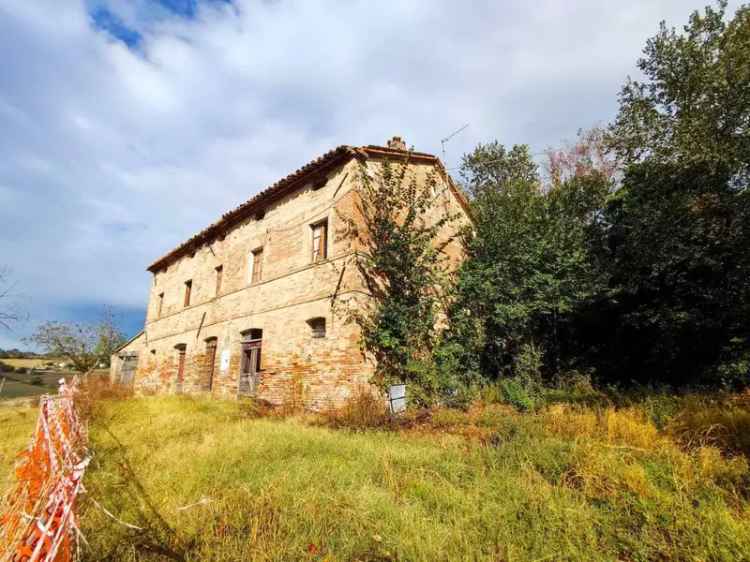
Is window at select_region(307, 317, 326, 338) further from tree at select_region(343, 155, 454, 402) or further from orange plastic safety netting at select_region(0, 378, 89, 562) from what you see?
orange plastic safety netting at select_region(0, 378, 89, 562)

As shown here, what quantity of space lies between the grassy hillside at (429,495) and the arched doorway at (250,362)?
4939mm

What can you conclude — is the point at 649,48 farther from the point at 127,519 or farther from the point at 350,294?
the point at 127,519

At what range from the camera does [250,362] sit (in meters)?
11.8

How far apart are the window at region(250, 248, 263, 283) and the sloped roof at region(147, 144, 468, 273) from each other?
1619 mm

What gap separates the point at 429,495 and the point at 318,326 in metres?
6.56

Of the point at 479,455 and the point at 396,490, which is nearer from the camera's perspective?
the point at 396,490

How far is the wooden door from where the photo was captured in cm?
1139

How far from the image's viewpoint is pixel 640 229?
9.94 metres

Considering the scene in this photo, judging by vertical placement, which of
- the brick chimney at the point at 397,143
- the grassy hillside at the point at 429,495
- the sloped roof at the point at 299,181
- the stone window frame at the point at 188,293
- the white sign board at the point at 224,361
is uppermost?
the brick chimney at the point at 397,143

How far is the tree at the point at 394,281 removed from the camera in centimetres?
911

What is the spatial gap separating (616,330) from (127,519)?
44.1 feet

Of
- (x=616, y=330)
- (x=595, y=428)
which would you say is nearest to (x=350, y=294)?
(x=595, y=428)

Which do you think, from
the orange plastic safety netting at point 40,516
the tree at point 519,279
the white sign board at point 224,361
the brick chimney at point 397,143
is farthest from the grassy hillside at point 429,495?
the brick chimney at point 397,143

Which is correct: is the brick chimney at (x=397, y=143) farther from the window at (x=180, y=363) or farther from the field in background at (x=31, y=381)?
the field in background at (x=31, y=381)
